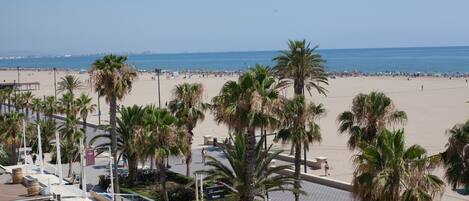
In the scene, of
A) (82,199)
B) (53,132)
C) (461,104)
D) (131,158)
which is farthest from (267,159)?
(461,104)

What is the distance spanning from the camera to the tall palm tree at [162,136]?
2456 cm

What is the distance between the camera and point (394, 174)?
14.8 meters

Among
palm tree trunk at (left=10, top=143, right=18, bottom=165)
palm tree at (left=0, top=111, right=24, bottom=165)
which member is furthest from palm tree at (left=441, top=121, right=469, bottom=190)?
palm tree trunk at (left=10, top=143, right=18, bottom=165)

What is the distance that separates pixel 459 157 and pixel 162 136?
11703 mm

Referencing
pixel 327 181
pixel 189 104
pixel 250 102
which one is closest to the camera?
pixel 250 102

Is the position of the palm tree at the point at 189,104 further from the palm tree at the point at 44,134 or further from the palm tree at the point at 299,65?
the palm tree at the point at 44,134

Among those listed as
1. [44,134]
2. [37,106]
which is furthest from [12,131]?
[37,106]

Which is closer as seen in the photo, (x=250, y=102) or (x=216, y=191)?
(x=216, y=191)

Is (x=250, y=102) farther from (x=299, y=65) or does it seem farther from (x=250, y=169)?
(x=299, y=65)

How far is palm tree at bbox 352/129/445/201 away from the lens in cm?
1463

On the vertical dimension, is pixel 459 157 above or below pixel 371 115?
below

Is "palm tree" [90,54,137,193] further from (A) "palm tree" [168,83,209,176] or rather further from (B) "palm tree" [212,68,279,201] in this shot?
(B) "palm tree" [212,68,279,201]

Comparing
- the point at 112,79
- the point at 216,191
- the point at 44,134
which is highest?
the point at 112,79

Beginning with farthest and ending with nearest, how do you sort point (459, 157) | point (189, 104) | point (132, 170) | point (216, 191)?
point (189, 104) < point (132, 170) < point (216, 191) < point (459, 157)
